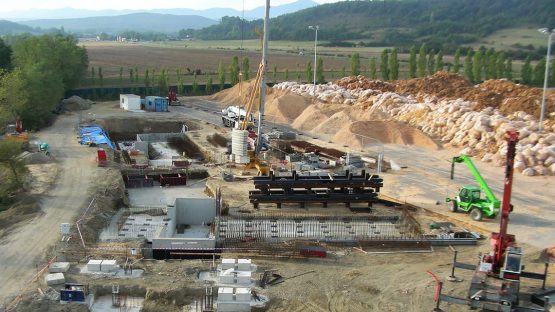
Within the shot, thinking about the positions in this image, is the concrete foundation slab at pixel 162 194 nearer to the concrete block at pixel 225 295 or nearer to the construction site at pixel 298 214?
the construction site at pixel 298 214

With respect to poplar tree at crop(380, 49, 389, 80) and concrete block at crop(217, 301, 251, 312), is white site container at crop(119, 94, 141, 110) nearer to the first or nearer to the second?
poplar tree at crop(380, 49, 389, 80)

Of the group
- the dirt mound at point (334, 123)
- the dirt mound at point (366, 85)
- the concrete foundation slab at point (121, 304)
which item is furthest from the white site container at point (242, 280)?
the dirt mound at point (366, 85)

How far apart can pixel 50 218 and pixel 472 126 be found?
2392 cm

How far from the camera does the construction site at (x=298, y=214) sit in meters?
14.5

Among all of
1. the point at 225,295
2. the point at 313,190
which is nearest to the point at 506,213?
the point at 225,295

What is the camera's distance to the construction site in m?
14.5

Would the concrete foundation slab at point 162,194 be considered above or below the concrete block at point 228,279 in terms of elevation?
below

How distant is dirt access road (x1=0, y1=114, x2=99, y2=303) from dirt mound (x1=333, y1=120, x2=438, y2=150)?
14.9 meters

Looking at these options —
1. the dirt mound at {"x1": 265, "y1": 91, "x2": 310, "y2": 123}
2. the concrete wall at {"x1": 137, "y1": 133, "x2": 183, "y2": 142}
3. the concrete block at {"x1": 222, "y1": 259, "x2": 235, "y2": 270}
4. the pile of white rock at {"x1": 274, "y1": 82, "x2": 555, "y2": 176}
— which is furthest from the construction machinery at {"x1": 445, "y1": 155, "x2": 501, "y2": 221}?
the dirt mound at {"x1": 265, "y1": 91, "x2": 310, "y2": 123}

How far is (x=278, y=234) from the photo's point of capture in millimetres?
19703

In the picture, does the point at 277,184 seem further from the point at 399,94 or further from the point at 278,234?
the point at 399,94

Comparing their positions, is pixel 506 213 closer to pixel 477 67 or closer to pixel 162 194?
pixel 162 194

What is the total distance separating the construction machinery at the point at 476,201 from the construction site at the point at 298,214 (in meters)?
0.05

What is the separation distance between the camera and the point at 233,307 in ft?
44.6
